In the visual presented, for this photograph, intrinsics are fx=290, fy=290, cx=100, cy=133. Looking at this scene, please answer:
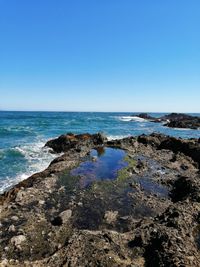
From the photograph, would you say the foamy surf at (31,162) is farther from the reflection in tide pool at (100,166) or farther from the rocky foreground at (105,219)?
the reflection in tide pool at (100,166)

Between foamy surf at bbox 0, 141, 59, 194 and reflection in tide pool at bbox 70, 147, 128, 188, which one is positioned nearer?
reflection in tide pool at bbox 70, 147, 128, 188

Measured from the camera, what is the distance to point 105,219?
914 cm

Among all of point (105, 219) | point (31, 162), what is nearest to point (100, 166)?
point (105, 219)

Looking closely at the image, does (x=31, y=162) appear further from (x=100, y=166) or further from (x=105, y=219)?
(x=105, y=219)

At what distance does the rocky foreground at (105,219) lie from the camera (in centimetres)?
657

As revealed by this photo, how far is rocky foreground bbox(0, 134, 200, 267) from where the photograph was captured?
21.6ft

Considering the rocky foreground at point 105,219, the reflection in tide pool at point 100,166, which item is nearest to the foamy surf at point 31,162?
the rocky foreground at point 105,219

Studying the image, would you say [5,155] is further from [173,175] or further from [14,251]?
[14,251]

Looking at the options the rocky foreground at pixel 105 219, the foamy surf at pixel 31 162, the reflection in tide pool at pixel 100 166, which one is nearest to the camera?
the rocky foreground at pixel 105 219

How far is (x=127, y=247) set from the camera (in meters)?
6.98

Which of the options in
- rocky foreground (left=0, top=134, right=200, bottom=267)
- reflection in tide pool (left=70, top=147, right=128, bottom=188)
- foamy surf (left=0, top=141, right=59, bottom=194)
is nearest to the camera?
rocky foreground (left=0, top=134, right=200, bottom=267)

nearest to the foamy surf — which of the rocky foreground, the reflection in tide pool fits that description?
the rocky foreground

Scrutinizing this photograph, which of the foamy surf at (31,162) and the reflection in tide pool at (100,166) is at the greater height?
the reflection in tide pool at (100,166)

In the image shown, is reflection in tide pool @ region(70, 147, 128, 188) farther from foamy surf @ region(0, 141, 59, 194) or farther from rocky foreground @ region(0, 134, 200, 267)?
foamy surf @ region(0, 141, 59, 194)
